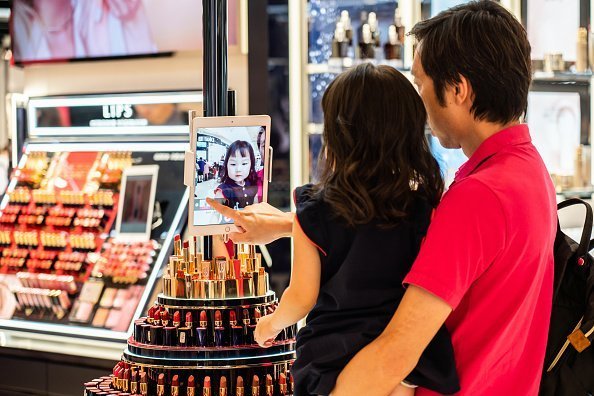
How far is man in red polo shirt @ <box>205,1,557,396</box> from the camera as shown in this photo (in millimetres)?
1619

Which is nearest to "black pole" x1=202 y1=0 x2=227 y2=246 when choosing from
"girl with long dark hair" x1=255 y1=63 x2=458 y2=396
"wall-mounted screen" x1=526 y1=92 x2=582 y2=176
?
"girl with long dark hair" x1=255 y1=63 x2=458 y2=396

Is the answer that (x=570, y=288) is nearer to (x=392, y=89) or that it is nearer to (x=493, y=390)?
(x=493, y=390)

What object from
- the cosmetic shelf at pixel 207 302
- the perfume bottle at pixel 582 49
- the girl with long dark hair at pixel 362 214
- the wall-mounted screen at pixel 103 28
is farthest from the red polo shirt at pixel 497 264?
the perfume bottle at pixel 582 49

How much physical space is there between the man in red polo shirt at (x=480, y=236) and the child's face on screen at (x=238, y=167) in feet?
2.76

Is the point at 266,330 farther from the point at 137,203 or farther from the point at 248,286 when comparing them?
the point at 137,203

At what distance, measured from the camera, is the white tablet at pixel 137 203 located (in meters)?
5.30

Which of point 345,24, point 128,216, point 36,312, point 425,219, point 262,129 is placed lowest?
point 36,312

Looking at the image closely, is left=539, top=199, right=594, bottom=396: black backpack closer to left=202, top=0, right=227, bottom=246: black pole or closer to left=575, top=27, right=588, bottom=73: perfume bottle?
left=202, top=0, right=227, bottom=246: black pole

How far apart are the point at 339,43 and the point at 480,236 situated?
3440 mm

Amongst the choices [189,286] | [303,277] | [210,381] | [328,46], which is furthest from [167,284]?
[328,46]

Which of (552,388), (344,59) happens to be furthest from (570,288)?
(344,59)

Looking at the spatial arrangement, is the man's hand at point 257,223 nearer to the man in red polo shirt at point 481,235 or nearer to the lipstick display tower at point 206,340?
the lipstick display tower at point 206,340

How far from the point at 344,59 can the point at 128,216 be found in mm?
1584

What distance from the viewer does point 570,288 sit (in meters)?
1.86
